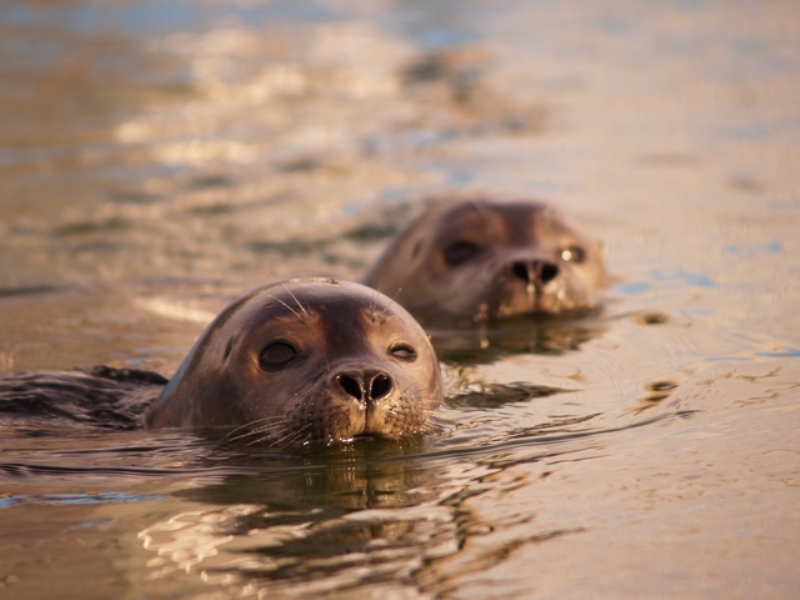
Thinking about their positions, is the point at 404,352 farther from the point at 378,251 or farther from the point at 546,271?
the point at 378,251

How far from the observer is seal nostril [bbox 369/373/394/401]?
440 cm

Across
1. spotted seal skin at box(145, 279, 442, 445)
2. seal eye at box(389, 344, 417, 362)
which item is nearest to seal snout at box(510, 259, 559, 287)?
spotted seal skin at box(145, 279, 442, 445)

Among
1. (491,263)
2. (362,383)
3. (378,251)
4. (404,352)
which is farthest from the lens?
(378,251)

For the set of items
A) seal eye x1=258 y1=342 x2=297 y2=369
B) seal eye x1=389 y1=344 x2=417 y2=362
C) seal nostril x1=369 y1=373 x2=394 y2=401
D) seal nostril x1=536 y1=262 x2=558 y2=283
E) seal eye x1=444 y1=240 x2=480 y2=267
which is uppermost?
seal eye x1=444 y1=240 x2=480 y2=267

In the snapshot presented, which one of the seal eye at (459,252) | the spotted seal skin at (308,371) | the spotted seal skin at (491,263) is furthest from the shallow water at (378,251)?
the seal eye at (459,252)

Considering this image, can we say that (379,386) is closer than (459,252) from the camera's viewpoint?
Yes

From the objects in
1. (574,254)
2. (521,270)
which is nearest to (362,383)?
(521,270)

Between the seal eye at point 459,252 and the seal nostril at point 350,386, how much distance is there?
3.33 meters

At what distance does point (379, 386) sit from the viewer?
442cm

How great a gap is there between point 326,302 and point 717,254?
14.7 feet

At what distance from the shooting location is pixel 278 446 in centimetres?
452

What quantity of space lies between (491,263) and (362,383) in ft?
10.2

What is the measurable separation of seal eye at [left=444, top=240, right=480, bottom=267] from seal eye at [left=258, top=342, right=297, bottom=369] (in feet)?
9.84

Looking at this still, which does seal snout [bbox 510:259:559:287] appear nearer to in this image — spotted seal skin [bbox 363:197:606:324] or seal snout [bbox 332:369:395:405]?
spotted seal skin [bbox 363:197:606:324]
